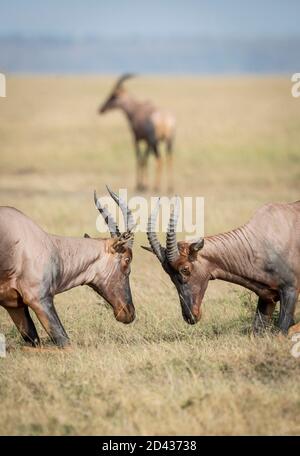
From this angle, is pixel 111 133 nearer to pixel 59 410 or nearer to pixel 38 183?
pixel 38 183

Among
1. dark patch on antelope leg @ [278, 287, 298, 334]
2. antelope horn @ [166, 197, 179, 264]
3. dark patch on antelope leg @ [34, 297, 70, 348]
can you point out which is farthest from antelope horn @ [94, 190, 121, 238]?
dark patch on antelope leg @ [278, 287, 298, 334]

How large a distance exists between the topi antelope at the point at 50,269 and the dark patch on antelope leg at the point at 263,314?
4.47ft

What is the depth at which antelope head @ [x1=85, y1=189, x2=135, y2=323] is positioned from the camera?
1071 cm

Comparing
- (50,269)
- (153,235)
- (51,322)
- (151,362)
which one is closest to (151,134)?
(153,235)

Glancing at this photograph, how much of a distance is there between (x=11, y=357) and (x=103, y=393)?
1602 mm

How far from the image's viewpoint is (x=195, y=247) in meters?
10.4

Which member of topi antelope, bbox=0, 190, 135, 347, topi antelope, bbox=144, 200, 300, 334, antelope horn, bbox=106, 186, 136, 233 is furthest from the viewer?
antelope horn, bbox=106, 186, 136, 233

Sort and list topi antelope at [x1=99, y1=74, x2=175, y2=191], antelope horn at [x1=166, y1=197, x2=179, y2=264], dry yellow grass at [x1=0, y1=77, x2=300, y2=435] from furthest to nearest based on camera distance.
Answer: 1. topi antelope at [x1=99, y1=74, x2=175, y2=191]
2. antelope horn at [x1=166, y1=197, x2=179, y2=264]
3. dry yellow grass at [x1=0, y1=77, x2=300, y2=435]

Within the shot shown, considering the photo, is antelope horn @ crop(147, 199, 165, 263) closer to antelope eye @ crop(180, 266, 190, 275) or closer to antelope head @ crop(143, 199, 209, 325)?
antelope head @ crop(143, 199, 209, 325)

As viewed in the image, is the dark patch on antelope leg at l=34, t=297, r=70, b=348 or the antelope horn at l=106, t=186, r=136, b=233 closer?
the dark patch on antelope leg at l=34, t=297, r=70, b=348

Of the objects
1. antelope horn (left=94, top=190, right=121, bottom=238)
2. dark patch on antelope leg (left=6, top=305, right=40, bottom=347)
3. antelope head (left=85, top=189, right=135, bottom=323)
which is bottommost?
dark patch on antelope leg (left=6, top=305, right=40, bottom=347)

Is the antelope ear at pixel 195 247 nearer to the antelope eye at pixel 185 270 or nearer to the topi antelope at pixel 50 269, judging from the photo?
the antelope eye at pixel 185 270
